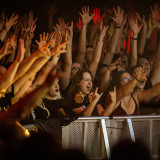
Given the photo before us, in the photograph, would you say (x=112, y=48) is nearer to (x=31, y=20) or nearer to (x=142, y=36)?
(x=142, y=36)

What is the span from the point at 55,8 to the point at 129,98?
2084mm

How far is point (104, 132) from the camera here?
509 cm

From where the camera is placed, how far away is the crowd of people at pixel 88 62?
4.88 metres

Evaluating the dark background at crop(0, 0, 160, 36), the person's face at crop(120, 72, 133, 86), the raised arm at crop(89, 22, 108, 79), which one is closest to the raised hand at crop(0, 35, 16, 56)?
the dark background at crop(0, 0, 160, 36)

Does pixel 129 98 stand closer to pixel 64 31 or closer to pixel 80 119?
pixel 80 119

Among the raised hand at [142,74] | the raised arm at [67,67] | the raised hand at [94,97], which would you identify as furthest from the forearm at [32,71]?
the raised hand at [142,74]

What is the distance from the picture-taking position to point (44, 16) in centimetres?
510

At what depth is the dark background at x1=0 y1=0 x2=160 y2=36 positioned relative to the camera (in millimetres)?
5004

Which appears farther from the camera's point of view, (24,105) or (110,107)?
(110,107)

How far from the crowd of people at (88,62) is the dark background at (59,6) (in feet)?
0.24

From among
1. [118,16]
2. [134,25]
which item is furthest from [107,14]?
[134,25]

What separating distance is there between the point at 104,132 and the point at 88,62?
1.23 m

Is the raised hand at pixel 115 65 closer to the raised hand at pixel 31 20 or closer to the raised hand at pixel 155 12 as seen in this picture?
the raised hand at pixel 155 12

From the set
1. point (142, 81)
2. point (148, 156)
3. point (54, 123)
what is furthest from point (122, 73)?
point (148, 156)
